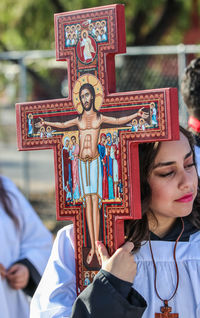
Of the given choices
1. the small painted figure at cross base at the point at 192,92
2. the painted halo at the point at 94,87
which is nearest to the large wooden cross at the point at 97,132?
the painted halo at the point at 94,87

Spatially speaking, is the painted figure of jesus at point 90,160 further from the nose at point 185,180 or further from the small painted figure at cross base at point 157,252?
the nose at point 185,180

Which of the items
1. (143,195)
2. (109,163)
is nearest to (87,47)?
(109,163)

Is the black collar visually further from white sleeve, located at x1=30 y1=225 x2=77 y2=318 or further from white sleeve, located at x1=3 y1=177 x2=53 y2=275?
white sleeve, located at x1=3 y1=177 x2=53 y2=275

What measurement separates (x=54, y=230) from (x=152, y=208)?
198 inches

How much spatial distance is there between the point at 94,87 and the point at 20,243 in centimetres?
178

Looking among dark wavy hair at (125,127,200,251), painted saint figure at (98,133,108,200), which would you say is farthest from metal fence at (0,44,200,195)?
painted saint figure at (98,133,108,200)

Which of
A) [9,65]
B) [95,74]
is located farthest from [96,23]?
[9,65]

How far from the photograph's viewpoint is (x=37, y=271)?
3.19m

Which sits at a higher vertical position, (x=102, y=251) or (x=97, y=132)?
(x=97, y=132)

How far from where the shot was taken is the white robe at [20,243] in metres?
3.20

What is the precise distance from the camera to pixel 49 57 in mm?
6590

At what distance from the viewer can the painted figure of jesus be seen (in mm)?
1801

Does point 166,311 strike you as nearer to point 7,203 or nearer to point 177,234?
point 177,234

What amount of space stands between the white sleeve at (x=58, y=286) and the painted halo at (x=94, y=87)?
1.50 feet
